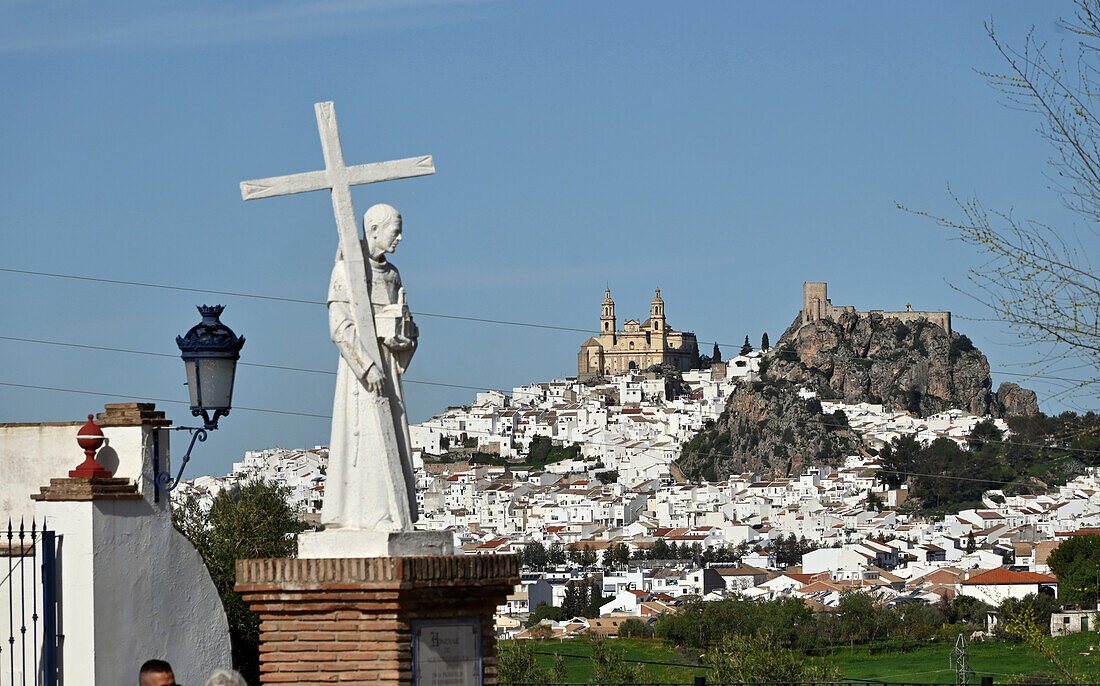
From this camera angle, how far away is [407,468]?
6.32 m

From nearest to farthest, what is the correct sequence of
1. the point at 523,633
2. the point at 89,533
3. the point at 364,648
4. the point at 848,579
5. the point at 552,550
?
the point at 364,648
the point at 89,533
the point at 523,633
the point at 848,579
the point at 552,550

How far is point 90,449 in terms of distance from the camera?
8180 mm

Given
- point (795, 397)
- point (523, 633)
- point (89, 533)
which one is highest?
point (795, 397)

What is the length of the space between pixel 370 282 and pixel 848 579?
91.4m

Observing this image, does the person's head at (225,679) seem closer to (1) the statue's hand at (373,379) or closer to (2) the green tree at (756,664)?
(1) the statue's hand at (373,379)

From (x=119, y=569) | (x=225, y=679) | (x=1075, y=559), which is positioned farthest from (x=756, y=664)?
(x=225, y=679)

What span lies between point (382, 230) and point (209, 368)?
2151mm

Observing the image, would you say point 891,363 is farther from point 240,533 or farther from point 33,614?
point 33,614

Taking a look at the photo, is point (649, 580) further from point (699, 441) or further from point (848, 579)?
point (699, 441)

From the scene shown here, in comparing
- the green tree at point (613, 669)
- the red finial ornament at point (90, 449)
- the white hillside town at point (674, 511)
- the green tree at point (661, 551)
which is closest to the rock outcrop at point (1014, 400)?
the white hillside town at point (674, 511)

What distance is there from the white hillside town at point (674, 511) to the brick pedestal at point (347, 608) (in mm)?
62194

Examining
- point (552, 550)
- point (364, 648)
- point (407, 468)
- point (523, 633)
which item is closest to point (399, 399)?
point (407, 468)

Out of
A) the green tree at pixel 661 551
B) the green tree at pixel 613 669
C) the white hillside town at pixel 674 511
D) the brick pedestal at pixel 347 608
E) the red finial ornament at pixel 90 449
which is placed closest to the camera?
the brick pedestal at pixel 347 608

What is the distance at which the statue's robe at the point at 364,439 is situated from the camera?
6.18m
